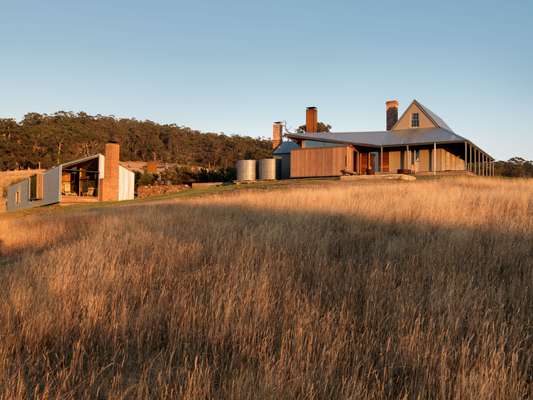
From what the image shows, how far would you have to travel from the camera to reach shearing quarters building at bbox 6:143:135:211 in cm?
3048

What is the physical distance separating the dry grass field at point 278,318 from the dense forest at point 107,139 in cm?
5755

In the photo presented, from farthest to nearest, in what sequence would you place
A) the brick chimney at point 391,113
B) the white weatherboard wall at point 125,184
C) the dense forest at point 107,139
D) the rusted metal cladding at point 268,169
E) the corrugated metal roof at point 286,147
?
the dense forest at point 107,139 < the brick chimney at point 391,113 < the corrugated metal roof at point 286,147 < the rusted metal cladding at point 268,169 < the white weatherboard wall at point 125,184

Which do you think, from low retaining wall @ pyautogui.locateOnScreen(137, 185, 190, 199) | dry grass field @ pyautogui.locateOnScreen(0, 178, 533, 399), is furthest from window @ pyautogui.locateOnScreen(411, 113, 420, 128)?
dry grass field @ pyautogui.locateOnScreen(0, 178, 533, 399)

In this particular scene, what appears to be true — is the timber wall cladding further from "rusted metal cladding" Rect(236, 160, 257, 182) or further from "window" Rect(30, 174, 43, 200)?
"window" Rect(30, 174, 43, 200)

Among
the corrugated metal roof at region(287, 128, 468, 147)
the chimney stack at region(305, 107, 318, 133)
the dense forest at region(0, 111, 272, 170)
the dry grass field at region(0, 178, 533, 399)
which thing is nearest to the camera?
the dry grass field at region(0, 178, 533, 399)

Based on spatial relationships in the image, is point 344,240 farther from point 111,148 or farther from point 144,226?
point 111,148

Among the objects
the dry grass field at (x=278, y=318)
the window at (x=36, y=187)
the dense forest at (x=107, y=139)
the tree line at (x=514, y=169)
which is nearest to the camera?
the dry grass field at (x=278, y=318)

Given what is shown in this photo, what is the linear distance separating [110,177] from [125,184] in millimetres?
1764

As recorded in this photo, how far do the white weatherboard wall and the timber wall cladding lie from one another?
42.1 feet

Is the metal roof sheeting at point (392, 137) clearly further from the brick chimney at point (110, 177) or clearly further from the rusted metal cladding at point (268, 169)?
the brick chimney at point (110, 177)

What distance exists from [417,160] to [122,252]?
29.7 m

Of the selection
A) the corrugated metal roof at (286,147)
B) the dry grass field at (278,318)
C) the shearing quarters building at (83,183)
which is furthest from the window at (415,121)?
the dry grass field at (278,318)

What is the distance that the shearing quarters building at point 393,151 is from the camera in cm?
3131

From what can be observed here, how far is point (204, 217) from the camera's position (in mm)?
10547
